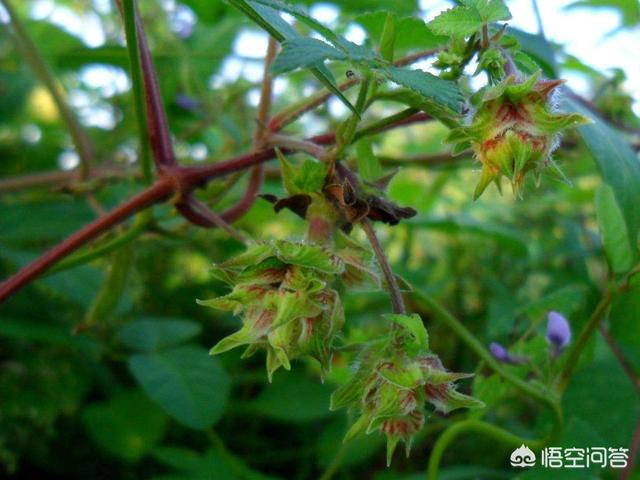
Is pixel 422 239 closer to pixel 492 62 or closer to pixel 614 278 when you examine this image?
pixel 614 278

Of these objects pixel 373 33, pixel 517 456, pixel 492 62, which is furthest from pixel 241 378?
pixel 492 62

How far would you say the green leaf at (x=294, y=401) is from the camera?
1.00m

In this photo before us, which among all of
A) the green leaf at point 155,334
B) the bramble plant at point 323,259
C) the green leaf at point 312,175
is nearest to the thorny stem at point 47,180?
the bramble plant at point 323,259

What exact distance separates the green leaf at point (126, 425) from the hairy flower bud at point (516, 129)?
67 cm

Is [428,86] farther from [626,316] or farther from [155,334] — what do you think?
[155,334]

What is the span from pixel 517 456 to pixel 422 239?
836 millimetres

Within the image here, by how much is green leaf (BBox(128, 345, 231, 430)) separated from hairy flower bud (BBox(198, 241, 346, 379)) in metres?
0.40

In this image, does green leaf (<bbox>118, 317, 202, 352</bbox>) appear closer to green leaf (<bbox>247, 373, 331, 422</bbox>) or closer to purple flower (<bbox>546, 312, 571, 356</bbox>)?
green leaf (<bbox>247, 373, 331, 422</bbox>)

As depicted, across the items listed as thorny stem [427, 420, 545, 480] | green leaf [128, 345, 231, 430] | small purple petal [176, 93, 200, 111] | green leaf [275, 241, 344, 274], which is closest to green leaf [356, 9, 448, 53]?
green leaf [275, 241, 344, 274]

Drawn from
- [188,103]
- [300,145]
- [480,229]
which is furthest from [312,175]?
[188,103]

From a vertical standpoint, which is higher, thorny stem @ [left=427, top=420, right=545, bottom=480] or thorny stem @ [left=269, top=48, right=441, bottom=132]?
thorny stem @ [left=269, top=48, right=441, bottom=132]

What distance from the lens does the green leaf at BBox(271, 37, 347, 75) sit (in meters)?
0.39

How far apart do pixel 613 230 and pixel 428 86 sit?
0.92 ft

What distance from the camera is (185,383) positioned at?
883 mm
